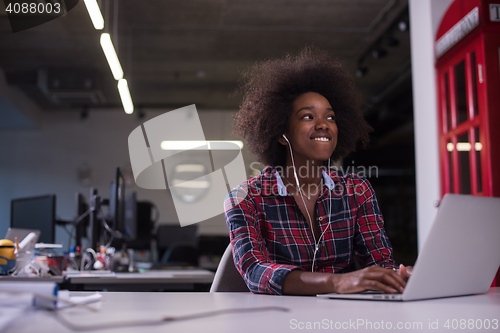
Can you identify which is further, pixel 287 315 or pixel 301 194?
pixel 301 194

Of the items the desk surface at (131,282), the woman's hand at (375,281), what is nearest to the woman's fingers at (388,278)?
the woman's hand at (375,281)

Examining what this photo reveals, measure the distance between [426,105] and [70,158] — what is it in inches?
255

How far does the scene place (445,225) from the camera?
90 centimetres

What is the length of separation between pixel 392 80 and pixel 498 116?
430 centimetres

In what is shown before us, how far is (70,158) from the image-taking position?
318 inches

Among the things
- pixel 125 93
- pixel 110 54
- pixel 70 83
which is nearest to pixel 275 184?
pixel 110 54

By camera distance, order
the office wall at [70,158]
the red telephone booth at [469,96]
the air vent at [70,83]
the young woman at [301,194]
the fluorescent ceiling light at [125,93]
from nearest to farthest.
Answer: the young woman at [301,194], the red telephone booth at [469,96], the fluorescent ceiling light at [125,93], the air vent at [70,83], the office wall at [70,158]

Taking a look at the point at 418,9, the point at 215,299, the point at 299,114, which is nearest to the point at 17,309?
the point at 215,299

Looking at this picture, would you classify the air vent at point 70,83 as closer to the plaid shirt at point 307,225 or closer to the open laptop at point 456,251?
the plaid shirt at point 307,225

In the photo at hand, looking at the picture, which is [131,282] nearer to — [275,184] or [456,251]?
[275,184]

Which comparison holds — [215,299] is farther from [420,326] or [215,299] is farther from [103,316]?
[420,326]

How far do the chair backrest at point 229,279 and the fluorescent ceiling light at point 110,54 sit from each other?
2.76 metres

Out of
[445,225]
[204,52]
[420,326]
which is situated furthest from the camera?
[204,52]

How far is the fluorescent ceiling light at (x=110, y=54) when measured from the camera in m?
3.69
